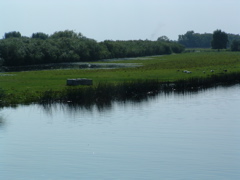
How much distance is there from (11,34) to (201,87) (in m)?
139

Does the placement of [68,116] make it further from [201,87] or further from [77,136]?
[201,87]

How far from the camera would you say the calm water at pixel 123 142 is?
23.6 metres

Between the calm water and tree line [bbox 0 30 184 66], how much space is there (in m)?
37.8

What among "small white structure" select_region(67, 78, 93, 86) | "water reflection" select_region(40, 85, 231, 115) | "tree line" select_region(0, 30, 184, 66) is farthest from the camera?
"tree line" select_region(0, 30, 184, 66)

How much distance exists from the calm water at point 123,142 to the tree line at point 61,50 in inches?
1486

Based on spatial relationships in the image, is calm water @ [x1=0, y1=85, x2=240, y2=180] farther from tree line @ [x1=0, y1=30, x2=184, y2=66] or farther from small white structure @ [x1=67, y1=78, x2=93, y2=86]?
tree line @ [x1=0, y1=30, x2=184, y2=66]

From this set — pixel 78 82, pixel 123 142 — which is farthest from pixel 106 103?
pixel 123 142

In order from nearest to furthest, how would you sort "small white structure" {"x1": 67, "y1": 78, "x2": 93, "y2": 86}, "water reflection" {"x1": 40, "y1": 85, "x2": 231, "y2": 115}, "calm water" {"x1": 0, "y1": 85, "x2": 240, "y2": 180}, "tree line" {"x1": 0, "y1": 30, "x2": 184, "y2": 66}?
"calm water" {"x1": 0, "y1": 85, "x2": 240, "y2": 180}
"water reflection" {"x1": 40, "y1": 85, "x2": 231, "y2": 115}
"small white structure" {"x1": 67, "y1": 78, "x2": 93, "y2": 86}
"tree line" {"x1": 0, "y1": 30, "x2": 184, "y2": 66}

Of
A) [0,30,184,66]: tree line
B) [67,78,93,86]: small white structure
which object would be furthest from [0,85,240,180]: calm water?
[0,30,184,66]: tree line

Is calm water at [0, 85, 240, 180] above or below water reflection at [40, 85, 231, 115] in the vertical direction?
below

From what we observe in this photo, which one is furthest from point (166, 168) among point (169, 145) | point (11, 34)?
point (11, 34)

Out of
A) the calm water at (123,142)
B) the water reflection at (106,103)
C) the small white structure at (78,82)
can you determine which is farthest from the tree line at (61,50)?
the calm water at (123,142)

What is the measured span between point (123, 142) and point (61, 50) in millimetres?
96492

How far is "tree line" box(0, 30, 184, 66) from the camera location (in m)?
104
